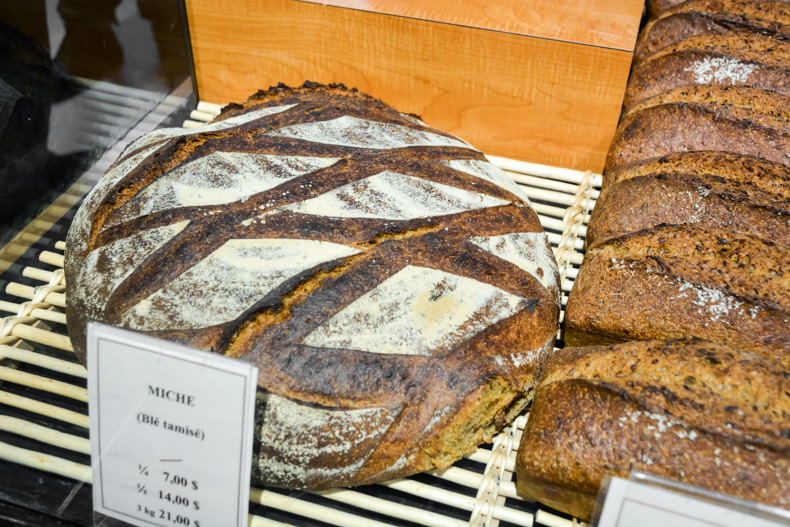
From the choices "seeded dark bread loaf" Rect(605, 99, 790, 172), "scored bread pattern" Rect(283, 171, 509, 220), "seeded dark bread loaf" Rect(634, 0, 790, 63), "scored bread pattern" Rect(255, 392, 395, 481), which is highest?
"seeded dark bread loaf" Rect(634, 0, 790, 63)

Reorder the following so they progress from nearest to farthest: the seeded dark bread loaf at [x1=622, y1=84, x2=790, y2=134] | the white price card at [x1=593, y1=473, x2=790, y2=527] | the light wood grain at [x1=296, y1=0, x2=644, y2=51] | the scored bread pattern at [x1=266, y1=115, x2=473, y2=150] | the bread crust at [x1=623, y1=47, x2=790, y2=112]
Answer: the white price card at [x1=593, y1=473, x2=790, y2=527]
the scored bread pattern at [x1=266, y1=115, x2=473, y2=150]
the seeded dark bread loaf at [x1=622, y1=84, x2=790, y2=134]
the bread crust at [x1=623, y1=47, x2=790, y2=112]
the light wood grain at [x1=296, y1=0, x2=644, y2=51]

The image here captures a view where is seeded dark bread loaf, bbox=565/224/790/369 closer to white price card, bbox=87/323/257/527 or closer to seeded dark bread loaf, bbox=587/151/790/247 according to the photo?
seeded dark bread loaf, bbox=587/151/790/247

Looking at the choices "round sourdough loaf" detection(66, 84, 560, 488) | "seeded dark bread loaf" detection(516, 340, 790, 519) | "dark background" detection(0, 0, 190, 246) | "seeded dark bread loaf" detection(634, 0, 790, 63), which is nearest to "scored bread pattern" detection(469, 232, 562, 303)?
"round sourdough loaf" detection(66, 84, 560, 488)

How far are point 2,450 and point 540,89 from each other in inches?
63.1

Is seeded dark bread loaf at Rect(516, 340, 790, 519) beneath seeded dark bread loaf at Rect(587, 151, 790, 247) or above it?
beneath

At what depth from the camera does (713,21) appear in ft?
6.43

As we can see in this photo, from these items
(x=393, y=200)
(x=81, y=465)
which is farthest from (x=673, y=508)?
(x=81, y=465)

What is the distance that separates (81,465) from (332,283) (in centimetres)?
56

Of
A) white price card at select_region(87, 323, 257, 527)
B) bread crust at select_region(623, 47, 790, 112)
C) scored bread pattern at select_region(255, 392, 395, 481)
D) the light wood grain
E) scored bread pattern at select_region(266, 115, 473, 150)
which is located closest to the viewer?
white price card at select_region(87, 323, 257, 527)

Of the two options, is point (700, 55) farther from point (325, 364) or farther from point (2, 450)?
point (2, 450)

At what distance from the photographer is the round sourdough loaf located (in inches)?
43.9

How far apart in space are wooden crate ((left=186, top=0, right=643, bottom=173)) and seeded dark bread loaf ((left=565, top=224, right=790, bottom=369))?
67cm

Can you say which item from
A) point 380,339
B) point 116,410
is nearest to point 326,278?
point 380,339

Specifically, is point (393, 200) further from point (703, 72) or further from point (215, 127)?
point (703, 72)
